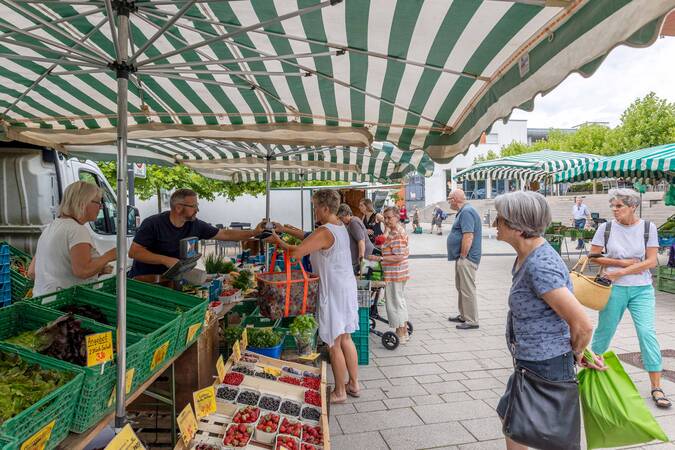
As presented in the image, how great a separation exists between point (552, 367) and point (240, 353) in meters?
2.19

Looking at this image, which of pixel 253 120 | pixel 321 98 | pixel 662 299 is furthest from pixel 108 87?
pixel 662 299

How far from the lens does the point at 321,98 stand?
369 cm

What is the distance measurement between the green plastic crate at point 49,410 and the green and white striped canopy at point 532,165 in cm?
1226

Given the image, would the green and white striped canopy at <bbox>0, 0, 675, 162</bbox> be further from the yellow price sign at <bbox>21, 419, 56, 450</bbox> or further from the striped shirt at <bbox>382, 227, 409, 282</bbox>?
the striped shirt at <bbox>382, 227, 409, 282</bbox>

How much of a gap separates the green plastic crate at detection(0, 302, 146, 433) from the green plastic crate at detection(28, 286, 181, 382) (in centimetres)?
9

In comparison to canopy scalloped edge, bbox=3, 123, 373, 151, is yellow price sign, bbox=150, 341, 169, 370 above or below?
below

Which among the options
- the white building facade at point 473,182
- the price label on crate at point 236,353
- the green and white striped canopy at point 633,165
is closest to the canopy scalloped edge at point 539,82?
the price label on crate at point 236,353

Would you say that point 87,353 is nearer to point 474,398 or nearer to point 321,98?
point 321,98

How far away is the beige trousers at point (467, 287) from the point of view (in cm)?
616

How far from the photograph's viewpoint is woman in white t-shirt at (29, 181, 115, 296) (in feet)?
9.24

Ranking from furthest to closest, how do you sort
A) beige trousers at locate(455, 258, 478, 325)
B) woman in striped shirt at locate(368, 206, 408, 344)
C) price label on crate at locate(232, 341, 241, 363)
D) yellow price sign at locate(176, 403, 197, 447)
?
beige trousers at locate(455, 258, 478, 325)
woman in striped shirt at locate(368, 206, 408, 344)
price label on crate at locate(232, 341, 241, 363)
yellow price sign at locate(176, 403, 197, 447)

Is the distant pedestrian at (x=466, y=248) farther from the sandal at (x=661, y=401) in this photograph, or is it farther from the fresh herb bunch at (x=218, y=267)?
the fresh herb bunch at (x=218, y=267)

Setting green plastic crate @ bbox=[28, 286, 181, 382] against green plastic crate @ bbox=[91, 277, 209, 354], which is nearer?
green plastic crate @ bbox=[28, 286, 181, 382]

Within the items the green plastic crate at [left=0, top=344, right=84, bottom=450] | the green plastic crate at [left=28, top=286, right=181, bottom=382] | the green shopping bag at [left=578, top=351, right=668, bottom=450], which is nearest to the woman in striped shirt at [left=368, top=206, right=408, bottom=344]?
the green shopping bag at [left=578, top=351, right=668, bottom=450]
